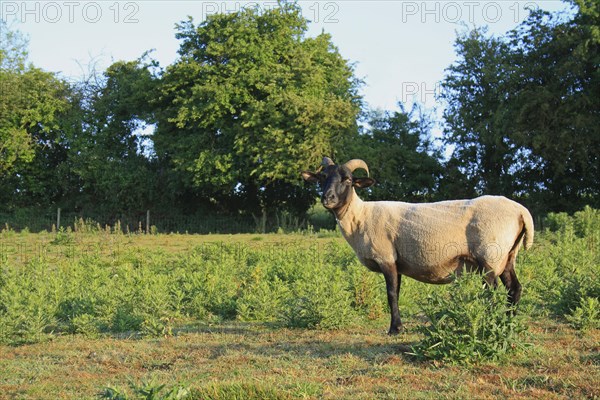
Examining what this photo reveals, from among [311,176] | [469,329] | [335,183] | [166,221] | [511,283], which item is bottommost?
[469,329]

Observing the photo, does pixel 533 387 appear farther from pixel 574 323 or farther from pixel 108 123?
pixel 108 123

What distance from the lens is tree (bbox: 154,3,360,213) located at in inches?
1293

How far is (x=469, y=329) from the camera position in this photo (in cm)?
787

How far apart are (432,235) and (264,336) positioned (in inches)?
110

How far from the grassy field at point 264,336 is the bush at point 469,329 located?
10 cm

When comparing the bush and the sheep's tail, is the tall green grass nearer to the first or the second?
the bush

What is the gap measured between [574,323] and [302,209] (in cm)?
2841

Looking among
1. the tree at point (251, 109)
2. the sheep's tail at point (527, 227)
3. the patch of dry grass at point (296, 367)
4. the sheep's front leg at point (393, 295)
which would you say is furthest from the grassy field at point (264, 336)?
the tree at point (251, 109)

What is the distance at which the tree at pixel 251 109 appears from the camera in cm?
3284

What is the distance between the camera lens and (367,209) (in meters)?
10.2

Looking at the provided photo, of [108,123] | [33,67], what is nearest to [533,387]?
[108,123]

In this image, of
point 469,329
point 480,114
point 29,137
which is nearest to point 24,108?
point 29,137

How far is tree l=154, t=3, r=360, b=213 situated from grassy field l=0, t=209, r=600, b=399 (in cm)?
1655

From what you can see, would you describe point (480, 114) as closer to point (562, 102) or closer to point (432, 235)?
point (562, 102)
